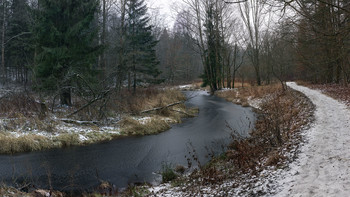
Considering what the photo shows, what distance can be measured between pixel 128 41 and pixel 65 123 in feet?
36.4

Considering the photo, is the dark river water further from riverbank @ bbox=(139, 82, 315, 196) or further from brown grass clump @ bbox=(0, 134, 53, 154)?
riverbank @ bbox=(139, 82, 315, 196)

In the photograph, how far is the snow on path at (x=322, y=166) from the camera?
13.3ft

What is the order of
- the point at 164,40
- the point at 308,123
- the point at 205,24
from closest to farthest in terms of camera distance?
the point at 308,123 < the point at 205,24 < the point at 164,40

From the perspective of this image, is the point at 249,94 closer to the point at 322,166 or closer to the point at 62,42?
the point at 62,42

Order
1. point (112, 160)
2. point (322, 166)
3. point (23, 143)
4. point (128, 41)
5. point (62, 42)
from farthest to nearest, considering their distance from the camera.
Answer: point (128, 41), point (62, 42), point (23, 143), point (112, 160), point (322, 166)

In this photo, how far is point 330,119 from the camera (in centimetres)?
860

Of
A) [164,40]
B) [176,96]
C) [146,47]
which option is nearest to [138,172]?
[176,96]

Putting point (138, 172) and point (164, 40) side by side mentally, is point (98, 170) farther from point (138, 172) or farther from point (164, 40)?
point (164, 40)

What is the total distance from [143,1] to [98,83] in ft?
43.7

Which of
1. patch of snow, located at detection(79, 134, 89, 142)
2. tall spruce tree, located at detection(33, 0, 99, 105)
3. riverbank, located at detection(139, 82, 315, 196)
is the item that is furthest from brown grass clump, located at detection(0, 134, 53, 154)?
riverbank, located at detection(139, 82, 315, 196)

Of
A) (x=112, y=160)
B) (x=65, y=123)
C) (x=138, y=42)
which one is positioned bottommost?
(x=112, y=160)

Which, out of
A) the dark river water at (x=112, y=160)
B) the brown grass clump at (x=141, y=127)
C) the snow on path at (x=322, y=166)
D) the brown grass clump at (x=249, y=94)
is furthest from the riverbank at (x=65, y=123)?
the brown grass clump at (x=249, y=94)

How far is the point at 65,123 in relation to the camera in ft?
39.5

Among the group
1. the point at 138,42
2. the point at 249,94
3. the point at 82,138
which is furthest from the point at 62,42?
the point at 249,94
